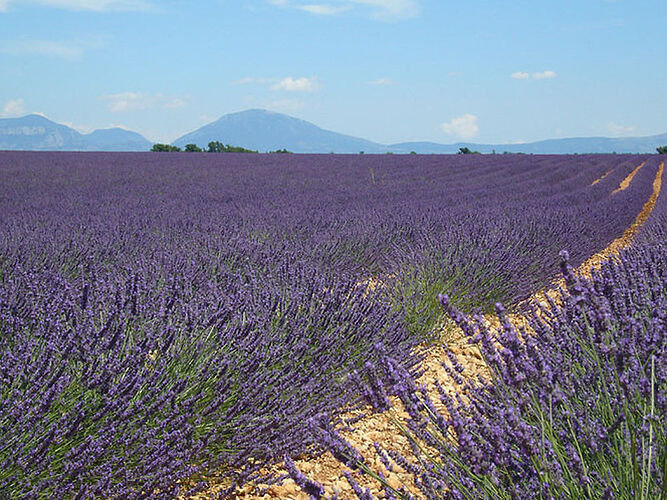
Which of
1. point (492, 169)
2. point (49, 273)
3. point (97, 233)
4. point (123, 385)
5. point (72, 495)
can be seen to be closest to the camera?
point (72, 495)

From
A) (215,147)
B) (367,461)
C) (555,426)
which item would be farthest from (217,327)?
(215,147)

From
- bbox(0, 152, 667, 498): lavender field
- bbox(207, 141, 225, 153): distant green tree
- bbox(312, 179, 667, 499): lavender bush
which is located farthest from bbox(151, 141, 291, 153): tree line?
bbox(312, 179, 667, 499): lavender bush

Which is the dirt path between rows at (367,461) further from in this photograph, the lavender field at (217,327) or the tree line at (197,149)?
Result: the tree line at (197,149)

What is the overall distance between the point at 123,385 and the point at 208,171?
1387 cm

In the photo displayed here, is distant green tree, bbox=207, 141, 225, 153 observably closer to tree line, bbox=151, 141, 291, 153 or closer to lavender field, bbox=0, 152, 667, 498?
tree line, bbox=151, 141, 291, 153

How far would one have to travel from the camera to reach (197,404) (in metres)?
1.92

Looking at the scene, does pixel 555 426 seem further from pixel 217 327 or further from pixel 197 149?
pixel 197 149

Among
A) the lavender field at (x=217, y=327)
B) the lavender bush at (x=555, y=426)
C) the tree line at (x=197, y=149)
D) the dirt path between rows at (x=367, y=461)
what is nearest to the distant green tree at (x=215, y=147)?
the tree line at (x=197, y=149)

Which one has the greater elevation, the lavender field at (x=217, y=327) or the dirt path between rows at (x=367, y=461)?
the lavender field at (x=217, y=327)

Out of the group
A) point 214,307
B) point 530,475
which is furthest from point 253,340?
point 530,475

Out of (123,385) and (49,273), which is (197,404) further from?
(49,273)

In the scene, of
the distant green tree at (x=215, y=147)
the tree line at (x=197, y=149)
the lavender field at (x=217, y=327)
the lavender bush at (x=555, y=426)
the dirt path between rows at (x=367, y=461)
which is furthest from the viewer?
the distant green tree at (x=215, y=147)

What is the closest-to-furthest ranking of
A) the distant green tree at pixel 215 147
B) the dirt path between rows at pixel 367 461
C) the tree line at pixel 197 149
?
1. the dirt path between rows at pixel 367 461
2. the tree line at pixel 197 149
3. the distant green tree at pixel 215 147

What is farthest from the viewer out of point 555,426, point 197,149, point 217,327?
point 197,149
